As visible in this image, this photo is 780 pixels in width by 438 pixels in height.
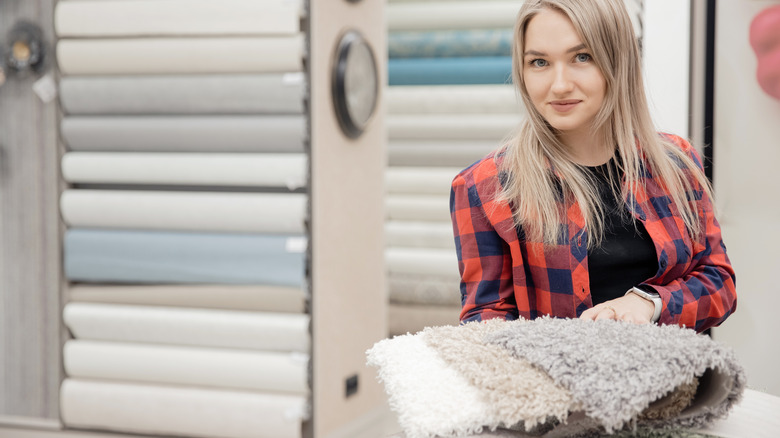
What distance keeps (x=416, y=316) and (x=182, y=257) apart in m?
1.81

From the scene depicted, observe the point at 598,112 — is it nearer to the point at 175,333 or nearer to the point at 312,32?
the point at 312,32

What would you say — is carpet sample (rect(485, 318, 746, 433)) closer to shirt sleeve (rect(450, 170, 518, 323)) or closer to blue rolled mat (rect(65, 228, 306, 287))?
shirt sleeve (rect(450, 170, 518, 323))

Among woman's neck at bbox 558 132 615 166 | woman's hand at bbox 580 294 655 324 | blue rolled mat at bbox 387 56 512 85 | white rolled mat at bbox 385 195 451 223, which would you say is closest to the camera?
woman's hand at bbox 580 294 655 324

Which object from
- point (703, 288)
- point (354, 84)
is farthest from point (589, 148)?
point (354, 84)

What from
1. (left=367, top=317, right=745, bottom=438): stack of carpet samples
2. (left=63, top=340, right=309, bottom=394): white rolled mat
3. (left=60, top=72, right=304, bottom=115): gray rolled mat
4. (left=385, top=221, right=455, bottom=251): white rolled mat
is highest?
(left=60, top=72, right=304, bottom=115): gray rolled mat

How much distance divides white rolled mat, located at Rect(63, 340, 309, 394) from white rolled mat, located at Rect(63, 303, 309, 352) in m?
0.03

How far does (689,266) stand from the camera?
120 cm

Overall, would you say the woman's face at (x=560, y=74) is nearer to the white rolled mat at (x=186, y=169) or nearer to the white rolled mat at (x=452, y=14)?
the white rolled mat at (x=186, y=169)

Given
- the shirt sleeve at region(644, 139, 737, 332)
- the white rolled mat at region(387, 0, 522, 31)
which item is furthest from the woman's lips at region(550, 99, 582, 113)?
the white rolled mat at region(387, 0, 522, 31)

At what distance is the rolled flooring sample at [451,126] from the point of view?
15.1 feet

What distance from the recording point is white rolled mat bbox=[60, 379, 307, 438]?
3.11m

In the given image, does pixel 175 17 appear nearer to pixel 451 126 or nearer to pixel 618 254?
pixel 451 126

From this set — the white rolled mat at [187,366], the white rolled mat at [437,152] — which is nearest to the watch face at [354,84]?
the white rolled mat at [187,366]

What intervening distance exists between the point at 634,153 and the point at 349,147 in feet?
7.60
